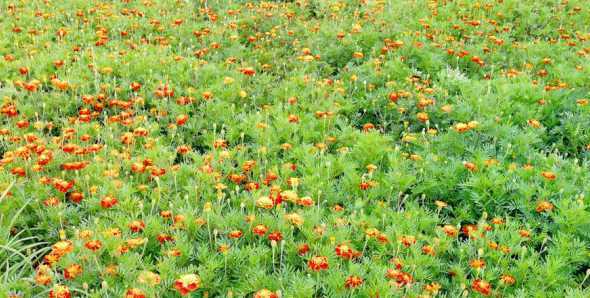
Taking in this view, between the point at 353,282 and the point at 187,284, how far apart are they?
0.90 m

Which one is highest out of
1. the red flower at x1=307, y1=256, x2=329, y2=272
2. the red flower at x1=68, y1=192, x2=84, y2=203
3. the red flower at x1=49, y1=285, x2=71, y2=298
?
the red flower at x1=307, y1=256, x2=329, y2=272

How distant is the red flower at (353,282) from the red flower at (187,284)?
83 cm

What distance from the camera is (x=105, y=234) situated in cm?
361

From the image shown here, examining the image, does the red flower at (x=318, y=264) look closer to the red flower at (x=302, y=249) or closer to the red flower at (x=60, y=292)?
the red flower at (x=302, y=249)

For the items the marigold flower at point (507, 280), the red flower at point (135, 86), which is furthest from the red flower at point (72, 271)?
the red flower at point (135, 86)

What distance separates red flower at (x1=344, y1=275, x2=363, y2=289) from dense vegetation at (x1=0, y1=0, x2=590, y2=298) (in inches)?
0.5

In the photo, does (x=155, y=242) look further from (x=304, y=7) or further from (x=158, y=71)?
(x=304, y=7)

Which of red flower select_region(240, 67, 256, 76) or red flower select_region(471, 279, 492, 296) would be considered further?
red flower select_region(240, 67, 256, 76)

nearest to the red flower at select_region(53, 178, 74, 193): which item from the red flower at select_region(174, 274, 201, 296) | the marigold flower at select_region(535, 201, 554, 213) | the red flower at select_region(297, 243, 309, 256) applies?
the red flower at select_region(174, 274, 201, 296)

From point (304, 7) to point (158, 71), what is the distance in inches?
145

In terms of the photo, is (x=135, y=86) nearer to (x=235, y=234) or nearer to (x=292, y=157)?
(x=292, y=157)

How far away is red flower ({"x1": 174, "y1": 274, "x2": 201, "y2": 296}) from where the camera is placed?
306 centimetres

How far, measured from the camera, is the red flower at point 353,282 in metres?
3.26

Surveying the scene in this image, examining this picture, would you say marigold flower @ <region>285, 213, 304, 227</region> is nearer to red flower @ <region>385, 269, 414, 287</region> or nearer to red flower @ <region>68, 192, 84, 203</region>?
red flower @ <region>385, 269, 414, 287</region>
